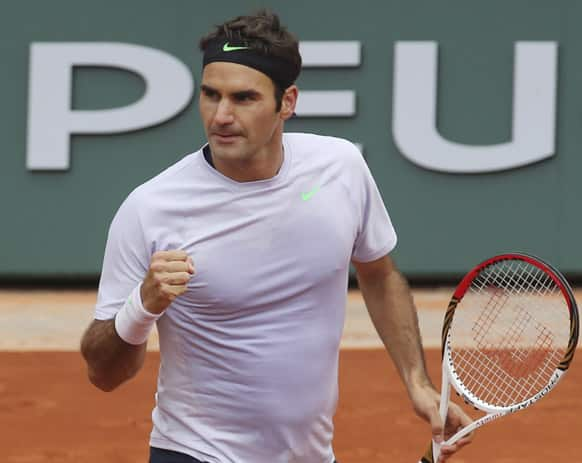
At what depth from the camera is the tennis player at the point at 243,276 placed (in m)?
3.32

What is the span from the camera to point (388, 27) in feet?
37.2

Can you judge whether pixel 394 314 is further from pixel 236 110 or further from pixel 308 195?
pixel 236 110

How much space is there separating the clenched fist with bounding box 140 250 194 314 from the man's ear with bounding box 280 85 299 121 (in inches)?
22.4

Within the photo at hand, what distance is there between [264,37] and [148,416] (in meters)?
4.14

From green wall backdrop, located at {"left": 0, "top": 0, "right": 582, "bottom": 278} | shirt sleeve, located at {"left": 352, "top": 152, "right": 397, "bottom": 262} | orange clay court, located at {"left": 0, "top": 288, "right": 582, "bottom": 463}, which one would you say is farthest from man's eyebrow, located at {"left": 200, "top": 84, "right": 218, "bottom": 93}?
green wall backdrop, located at {"left": 0, "top": 0, "right": 582, "bottom": 278}

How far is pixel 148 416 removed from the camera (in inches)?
283

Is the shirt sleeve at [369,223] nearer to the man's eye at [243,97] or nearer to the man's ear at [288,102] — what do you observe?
the man's ear at [288,102]

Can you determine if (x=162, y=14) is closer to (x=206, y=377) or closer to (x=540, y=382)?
(x=540, y=382)

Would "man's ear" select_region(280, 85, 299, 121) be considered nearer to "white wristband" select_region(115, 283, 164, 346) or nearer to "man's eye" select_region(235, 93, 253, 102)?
"man's eye" select_region(235, 93, 253, 102)

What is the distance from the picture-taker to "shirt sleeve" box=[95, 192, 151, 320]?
331 cm

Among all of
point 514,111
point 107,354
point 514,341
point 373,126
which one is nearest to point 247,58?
point 107,354

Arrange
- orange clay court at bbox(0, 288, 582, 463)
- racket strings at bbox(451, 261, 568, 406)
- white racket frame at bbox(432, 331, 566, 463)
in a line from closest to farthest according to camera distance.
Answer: white racket frame at bbox(432, 331, 566, 463), racket strings at bbox(451, 261, 568, 406), orange clay court at bbox(0, 288, 582, 463)

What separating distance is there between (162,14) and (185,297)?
8.35 meters

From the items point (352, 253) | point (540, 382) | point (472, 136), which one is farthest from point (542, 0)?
point (352, 253)
